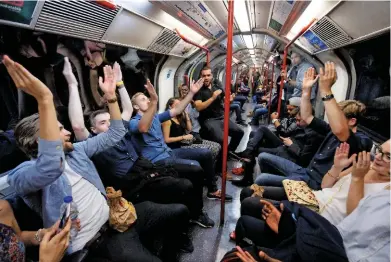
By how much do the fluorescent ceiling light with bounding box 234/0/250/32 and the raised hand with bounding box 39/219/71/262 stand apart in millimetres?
3397

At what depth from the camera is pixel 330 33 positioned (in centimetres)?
356

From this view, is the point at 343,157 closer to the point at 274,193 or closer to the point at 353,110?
the point at 353,110

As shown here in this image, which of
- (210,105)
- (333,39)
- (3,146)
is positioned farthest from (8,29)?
(333,39)

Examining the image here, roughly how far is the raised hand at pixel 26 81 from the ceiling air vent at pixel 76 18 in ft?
2.90

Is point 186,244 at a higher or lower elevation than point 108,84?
lower

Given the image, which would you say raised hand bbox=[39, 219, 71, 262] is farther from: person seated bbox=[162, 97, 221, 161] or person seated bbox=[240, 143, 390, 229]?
person seated bbox=[162, 97, 221, 161]

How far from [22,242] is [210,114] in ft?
13.0

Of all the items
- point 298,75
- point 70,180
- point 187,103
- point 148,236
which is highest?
point 298,75

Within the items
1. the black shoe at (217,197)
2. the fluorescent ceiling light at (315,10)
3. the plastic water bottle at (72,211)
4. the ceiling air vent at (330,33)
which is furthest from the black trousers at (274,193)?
the ceiling air vent at (330,33)

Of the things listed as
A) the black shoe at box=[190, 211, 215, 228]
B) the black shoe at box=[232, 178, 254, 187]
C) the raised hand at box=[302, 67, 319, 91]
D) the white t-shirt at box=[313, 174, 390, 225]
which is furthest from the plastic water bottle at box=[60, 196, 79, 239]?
the black shoe at box=[232, 178, 254, 187]

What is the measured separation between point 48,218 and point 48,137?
599 millimetres

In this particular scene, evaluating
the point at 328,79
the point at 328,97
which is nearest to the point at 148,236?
the point at 328,97

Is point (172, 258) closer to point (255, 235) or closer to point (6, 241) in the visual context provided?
point (255, 235)

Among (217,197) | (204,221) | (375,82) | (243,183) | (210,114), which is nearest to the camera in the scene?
(204,221)
